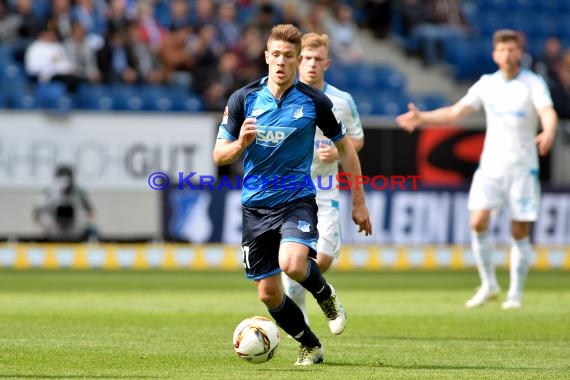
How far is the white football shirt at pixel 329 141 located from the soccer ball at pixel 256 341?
2.54m

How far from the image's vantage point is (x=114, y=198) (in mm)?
20953

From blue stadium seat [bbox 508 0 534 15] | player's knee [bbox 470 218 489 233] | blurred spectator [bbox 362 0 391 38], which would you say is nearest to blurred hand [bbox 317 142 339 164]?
player's knee [bbox 470 218 489 233]

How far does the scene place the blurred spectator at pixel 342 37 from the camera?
25266 mm

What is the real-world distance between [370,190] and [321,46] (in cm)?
1067

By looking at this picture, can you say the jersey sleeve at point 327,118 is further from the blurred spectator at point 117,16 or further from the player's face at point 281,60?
the blurred spectator at point 117,16

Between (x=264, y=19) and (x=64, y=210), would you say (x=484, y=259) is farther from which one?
(x=264, y=19)

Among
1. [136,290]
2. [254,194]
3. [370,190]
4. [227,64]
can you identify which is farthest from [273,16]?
[254,194]

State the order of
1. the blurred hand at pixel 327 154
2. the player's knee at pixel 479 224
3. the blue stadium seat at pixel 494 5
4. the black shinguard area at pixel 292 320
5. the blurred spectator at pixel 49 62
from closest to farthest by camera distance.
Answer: the black shinguard area at pixel 292 320, the blurred hand at pixel 327 154, the player's knee at pixel 479 224, the blurred spectator at pixel 49 62, the blue stadium seat at pixel 494 5

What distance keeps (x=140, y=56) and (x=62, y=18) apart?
147 centimetres

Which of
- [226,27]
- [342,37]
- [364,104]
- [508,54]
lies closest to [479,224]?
[508,54]

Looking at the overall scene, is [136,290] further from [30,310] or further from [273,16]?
[273,16]

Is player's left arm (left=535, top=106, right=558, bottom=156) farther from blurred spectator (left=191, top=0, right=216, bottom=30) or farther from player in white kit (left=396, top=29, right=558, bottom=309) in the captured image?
blurred spectator (left=191, top=0, right=216, bottom=30)

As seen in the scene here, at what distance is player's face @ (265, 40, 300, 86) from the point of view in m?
8.31

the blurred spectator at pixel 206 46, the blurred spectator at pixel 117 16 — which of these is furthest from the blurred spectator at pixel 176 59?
the blurred spectator at pixel 117 16
